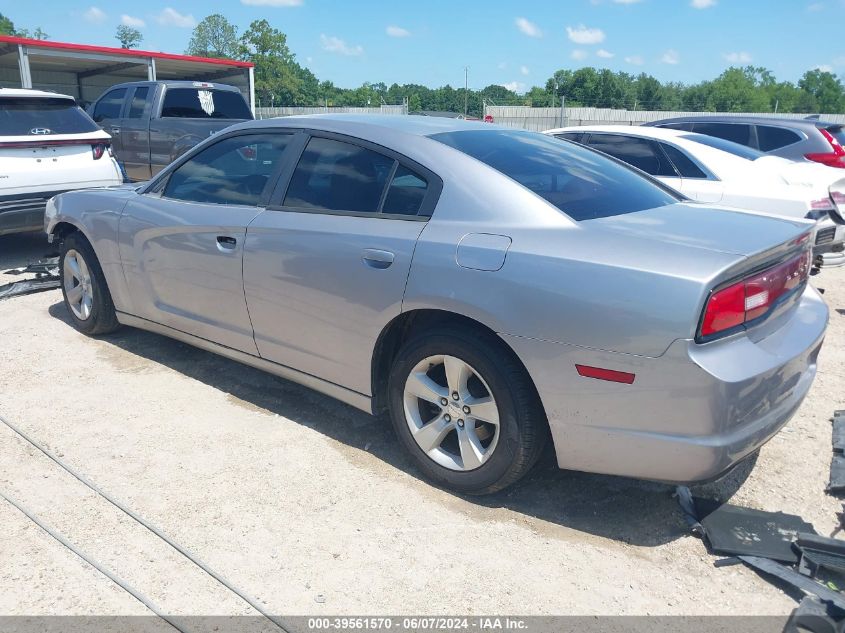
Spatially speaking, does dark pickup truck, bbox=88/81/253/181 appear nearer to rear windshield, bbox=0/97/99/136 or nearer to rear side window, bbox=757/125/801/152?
rear windshield, bbox=0/97/99/136

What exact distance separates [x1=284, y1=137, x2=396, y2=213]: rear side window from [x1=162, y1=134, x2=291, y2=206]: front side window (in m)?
0.24

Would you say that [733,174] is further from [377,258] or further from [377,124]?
[377,258]

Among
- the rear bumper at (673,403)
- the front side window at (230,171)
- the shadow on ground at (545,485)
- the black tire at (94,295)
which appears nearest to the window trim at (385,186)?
the front side window at (230,171)

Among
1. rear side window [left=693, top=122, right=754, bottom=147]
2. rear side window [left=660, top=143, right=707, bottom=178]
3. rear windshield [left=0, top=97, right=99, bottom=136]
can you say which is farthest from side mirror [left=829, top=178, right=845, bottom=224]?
rear windshield [left=0, top=97, right=99, bottom=136]

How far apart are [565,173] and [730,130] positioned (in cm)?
790

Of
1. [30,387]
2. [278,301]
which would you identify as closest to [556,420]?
[278,301]

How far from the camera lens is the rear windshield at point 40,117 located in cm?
688

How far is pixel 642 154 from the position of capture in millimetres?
7012

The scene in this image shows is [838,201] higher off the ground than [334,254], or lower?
higher

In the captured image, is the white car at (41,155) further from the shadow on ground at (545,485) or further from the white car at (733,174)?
the white car at (733,174)

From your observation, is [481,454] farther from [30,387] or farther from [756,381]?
[30,387]

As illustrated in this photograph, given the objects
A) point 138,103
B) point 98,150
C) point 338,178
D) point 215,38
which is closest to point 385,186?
point 338,178

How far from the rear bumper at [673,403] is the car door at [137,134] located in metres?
9.67

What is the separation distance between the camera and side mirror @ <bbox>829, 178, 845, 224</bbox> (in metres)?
6.24
